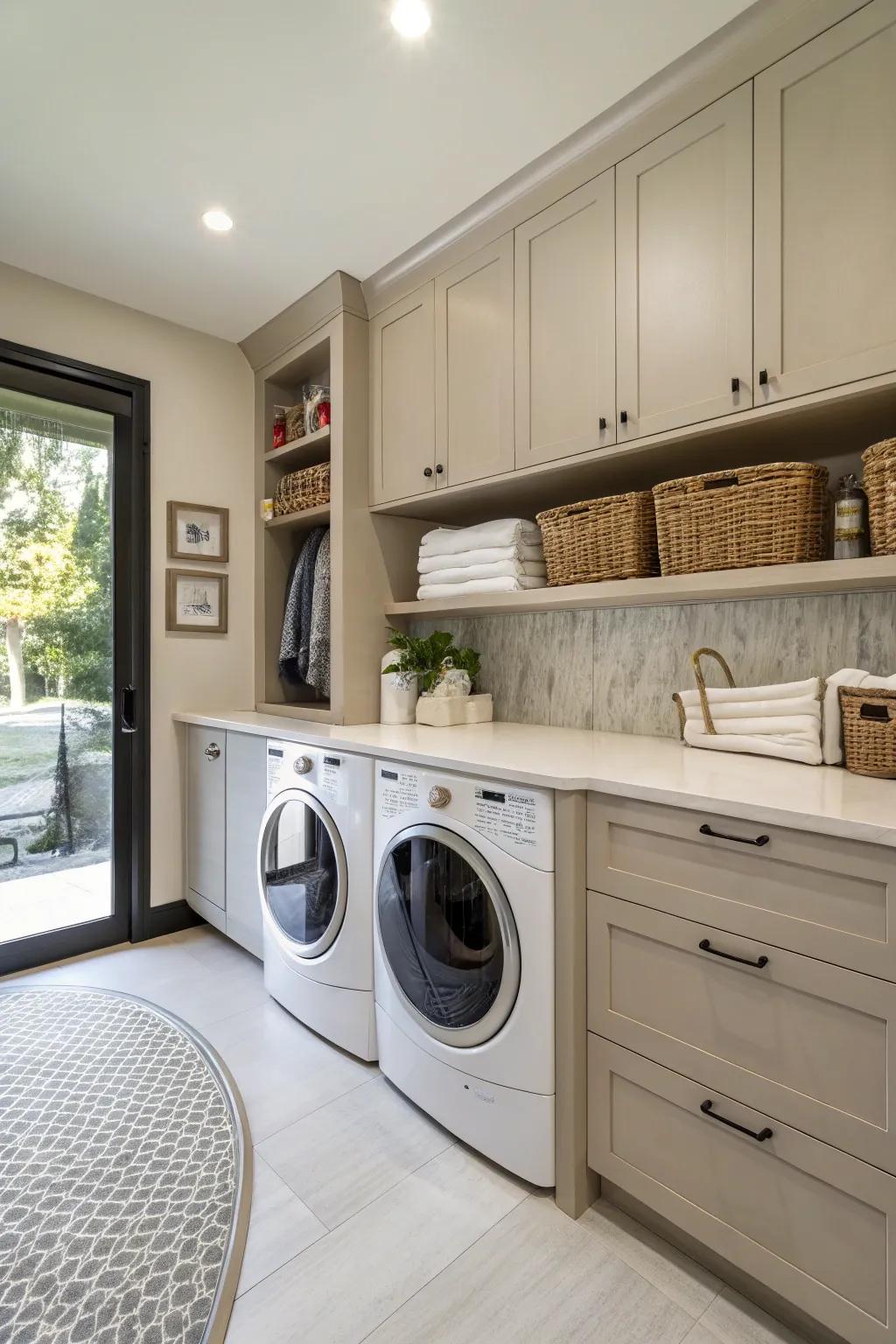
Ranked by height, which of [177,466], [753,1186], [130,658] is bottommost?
[753,1186]

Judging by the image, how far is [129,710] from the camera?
105 inches

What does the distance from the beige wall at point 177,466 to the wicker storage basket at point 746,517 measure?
1980mm

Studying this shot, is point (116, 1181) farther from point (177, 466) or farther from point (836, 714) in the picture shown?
point (177, 466)

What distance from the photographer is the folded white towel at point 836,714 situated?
4.99 feet

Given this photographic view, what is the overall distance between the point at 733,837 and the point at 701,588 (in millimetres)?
664

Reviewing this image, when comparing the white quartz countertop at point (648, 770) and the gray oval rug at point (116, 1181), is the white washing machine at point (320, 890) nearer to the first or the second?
the white quartz countertop at point (648, 770)

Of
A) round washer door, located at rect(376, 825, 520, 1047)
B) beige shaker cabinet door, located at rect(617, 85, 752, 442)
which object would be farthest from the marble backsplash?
round washer door, located at rect(376, 825, 520, 1047)

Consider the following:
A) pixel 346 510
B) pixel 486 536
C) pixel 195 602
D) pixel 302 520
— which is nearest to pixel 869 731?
pixel 486 536

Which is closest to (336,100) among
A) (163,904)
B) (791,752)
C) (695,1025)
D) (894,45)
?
(894,45)

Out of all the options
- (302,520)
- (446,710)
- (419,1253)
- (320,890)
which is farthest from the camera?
(302,520)

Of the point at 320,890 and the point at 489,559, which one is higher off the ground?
the point at 489,559

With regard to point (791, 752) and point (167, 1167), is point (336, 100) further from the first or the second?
point (167, 1167)

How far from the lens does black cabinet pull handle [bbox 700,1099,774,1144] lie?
3.74 ft

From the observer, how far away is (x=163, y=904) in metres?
2.78
